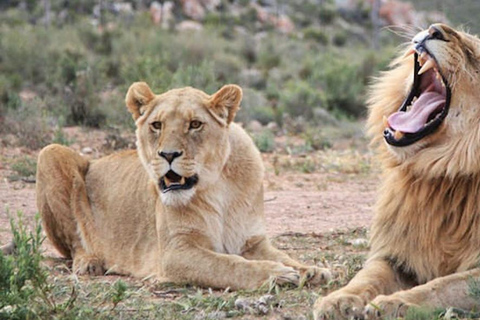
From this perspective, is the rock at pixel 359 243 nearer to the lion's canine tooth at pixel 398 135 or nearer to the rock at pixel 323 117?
the lion's canine tooth at pixel 398 135

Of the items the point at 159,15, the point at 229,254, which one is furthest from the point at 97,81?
the point at 159,15

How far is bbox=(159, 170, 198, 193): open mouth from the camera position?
18.3 feet

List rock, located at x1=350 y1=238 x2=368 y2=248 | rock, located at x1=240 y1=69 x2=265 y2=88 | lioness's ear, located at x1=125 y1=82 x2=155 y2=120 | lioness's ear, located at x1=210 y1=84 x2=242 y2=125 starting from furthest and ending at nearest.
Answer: rock, located at x1=240 y1=69 x2=265 y2=88 < rock, located at x1=350 y1=238 x2=368 y2=248 < lioness's ear, located at x1=125 y1=82 x2=155 y2=120 < lioness's ear, located at x1=210 y1=84 x2=242 y2=125

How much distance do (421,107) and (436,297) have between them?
3.79ft

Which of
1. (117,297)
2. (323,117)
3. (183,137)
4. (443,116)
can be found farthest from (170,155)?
(323,117)

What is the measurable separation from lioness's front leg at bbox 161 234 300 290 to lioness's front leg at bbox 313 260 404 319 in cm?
53

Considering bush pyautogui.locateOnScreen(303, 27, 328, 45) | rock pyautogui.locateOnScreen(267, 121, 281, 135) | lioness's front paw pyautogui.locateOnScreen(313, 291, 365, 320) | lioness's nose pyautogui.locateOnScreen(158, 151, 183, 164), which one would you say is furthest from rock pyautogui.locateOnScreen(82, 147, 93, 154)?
bush pyautogui.locateOnScreen(303, 27, 328, 45)

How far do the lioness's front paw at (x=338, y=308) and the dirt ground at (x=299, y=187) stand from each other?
2.87 m

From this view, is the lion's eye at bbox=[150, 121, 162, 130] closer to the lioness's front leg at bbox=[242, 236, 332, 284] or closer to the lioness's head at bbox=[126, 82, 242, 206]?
the lioness's head at bbox=[126, 82, 242, 206]

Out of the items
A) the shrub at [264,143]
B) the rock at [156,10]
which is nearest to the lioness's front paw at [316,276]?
the shrub at [264,143]

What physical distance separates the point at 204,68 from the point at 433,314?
10491 mm

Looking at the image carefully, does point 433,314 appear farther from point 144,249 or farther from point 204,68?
point 204,68

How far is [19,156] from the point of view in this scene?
35.2 feet

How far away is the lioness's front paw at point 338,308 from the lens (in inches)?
172
